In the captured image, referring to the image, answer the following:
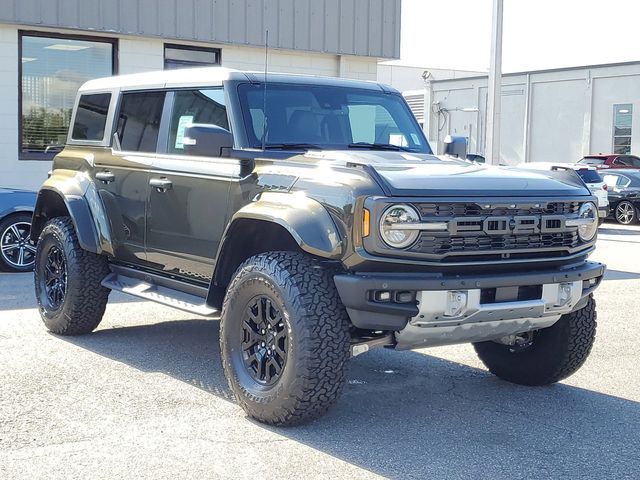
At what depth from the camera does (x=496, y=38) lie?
17.4 m

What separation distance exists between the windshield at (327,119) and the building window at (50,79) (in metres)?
9.53

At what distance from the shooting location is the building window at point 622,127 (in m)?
34.8

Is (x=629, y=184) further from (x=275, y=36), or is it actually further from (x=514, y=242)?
(x=514, y=242)

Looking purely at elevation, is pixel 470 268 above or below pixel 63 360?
above

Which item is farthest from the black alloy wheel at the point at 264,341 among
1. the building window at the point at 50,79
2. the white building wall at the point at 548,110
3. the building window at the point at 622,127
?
the building window at the point at 622,127

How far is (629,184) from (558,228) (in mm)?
19718

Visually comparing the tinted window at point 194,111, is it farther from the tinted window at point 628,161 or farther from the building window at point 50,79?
the tinted window at point 628,161

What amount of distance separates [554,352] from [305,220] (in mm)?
1979

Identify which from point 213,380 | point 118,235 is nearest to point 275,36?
point 118,235

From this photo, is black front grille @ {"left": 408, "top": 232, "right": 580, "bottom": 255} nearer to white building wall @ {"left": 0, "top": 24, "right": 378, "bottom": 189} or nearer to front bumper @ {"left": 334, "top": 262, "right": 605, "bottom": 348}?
front bumper @ {"left": 334, "top": 262, "right": 605, "bottom": 348}

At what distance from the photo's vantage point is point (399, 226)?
4.93 meters

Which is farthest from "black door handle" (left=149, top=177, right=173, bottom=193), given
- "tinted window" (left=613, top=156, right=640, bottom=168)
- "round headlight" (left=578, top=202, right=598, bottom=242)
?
"tinted window" (left=613, top=156, right=640, bottom=168)

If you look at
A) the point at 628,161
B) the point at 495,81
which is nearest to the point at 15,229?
the point at 495,81

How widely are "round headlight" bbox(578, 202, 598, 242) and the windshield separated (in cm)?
150
